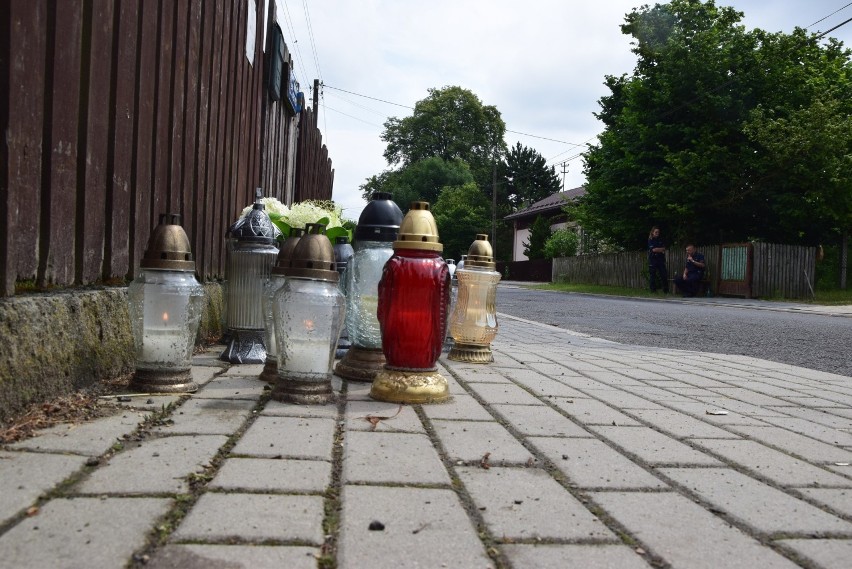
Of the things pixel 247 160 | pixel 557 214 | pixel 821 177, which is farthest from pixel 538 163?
pixel 247 160

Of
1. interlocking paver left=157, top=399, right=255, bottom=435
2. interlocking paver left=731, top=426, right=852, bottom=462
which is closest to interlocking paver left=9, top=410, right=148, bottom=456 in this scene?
interlocking paver left=157, top=399, right=255, bottom=435

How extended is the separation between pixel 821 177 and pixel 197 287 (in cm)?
1854

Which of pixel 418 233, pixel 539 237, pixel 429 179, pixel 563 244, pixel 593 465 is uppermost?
pixel 429 179

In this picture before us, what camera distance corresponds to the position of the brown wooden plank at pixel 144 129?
2.86 m

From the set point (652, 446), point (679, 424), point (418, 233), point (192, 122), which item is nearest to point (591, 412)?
point (679, 424)

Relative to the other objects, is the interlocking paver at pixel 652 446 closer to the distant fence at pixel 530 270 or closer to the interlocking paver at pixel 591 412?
the interlocking paver at pixel 591 412

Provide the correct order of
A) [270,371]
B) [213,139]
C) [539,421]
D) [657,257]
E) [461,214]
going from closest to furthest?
[539,421], [270,371], [213,139], [657,257], [461,214]

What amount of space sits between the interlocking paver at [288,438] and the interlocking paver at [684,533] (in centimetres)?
75

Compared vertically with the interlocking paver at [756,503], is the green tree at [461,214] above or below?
above

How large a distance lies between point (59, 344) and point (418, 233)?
50.1 inches

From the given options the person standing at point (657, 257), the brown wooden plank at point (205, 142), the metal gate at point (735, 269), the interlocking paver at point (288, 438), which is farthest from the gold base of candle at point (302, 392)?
the person standing at point (657, 257)

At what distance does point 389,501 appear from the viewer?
152cm

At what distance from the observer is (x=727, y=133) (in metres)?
19.1

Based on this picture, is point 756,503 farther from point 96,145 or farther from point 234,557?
point 96,145
